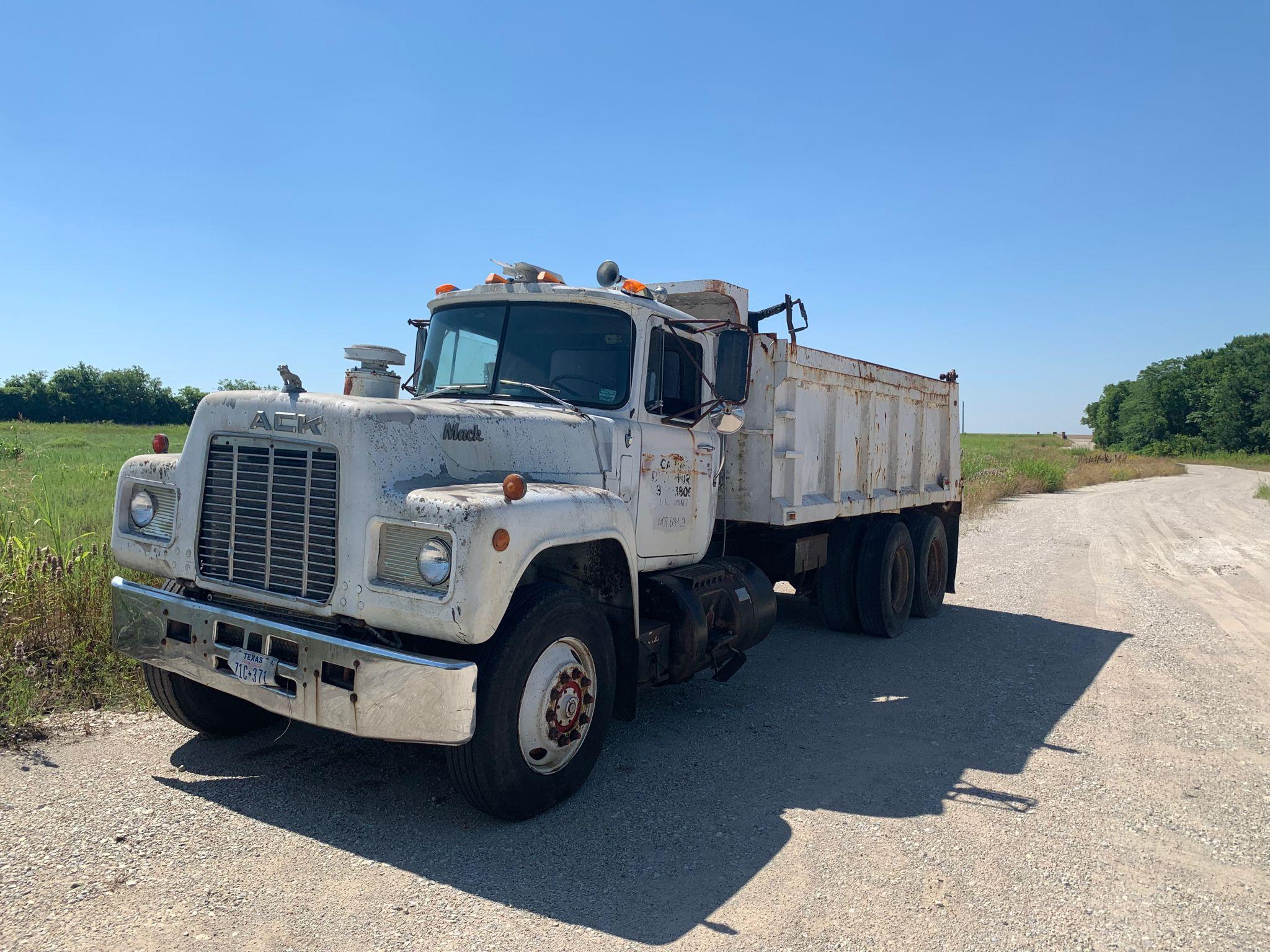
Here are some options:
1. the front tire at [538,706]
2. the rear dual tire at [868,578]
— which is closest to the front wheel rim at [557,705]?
the front tire at [538,706]

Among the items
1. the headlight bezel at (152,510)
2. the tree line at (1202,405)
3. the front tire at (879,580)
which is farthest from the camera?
the tree line at (1202,405)

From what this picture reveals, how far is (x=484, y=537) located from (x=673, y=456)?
6.98ft

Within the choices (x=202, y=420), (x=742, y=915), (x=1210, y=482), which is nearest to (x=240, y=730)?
(x=202, y=420)

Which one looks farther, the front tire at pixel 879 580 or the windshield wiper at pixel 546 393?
the front tire at pixel 879 580

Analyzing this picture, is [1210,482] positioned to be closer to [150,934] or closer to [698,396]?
[698,396]

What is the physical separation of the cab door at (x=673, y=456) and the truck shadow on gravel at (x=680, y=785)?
1.24 meters

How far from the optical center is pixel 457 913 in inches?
123

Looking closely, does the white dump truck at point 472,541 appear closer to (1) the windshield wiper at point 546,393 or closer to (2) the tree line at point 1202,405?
(1) the windshield wiper at point 546,393

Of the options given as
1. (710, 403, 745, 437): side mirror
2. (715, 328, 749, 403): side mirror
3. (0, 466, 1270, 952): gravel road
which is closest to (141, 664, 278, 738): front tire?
(0, 466, 1270, 952): gravel road

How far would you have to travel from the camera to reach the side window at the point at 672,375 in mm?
5184

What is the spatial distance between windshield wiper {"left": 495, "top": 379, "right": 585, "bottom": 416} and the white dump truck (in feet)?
0.06

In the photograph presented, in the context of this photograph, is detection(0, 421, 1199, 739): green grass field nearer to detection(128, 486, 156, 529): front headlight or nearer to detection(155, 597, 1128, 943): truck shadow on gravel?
detection(155, 597, 1128, 943): truck shadow on gravel

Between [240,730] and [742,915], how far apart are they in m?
3.13

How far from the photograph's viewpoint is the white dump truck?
352 cm
